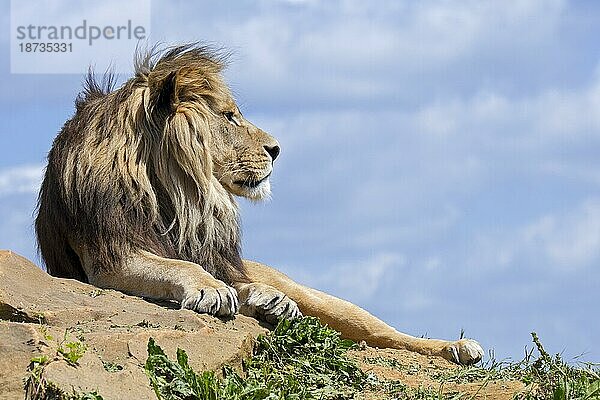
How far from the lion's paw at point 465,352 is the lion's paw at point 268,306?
1.36 m

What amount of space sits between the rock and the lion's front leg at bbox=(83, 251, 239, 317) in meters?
0.11

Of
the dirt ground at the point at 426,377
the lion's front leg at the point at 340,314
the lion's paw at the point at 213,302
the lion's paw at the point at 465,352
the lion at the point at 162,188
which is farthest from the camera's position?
the lion's front leg at the point at 340,314

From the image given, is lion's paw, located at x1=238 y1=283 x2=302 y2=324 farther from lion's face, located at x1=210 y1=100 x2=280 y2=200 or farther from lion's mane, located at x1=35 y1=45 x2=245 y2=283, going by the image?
lion's face, located at x1=210 y1=100 x2=280 y2=200

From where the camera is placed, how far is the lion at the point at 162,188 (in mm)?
6199

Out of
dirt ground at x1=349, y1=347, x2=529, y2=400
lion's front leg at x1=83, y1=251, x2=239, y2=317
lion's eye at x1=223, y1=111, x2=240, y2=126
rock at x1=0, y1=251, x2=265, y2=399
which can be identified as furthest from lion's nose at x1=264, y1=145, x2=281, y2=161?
rock at x1=0, y1=251, x2=265, y2=399

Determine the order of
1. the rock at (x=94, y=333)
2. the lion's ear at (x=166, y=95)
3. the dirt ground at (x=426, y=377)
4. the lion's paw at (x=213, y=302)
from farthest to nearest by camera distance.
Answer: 1. the lion's ear at (x=166, y=95)
2. the lion's paw at (x=213, y=302)
3. the dirt ground at (x=426, y=377)
4. the rock at (x=94, y=333)

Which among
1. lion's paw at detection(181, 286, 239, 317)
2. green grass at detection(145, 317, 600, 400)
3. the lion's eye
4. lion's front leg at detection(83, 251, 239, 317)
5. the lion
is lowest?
green grass at detection(145, 317, 600, 400)

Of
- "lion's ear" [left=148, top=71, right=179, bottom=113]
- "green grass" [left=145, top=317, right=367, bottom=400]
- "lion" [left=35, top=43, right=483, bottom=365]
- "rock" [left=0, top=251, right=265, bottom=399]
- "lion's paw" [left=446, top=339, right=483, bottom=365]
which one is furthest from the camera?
"lion's paw" [left=446, top=339, right=483, bottom=365]

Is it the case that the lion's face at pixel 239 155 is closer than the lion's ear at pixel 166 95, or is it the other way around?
the lion's ear at pixel 166 95

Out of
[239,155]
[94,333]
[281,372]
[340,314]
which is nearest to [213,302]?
[281,372]

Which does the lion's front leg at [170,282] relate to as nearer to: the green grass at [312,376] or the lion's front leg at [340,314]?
the green grass at [312,376]

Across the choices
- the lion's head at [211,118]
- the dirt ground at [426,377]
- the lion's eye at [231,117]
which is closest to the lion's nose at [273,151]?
the lion's head at [211,118]

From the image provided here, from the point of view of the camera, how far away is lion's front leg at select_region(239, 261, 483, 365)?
7.22 metres

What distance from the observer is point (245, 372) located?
499 cm
